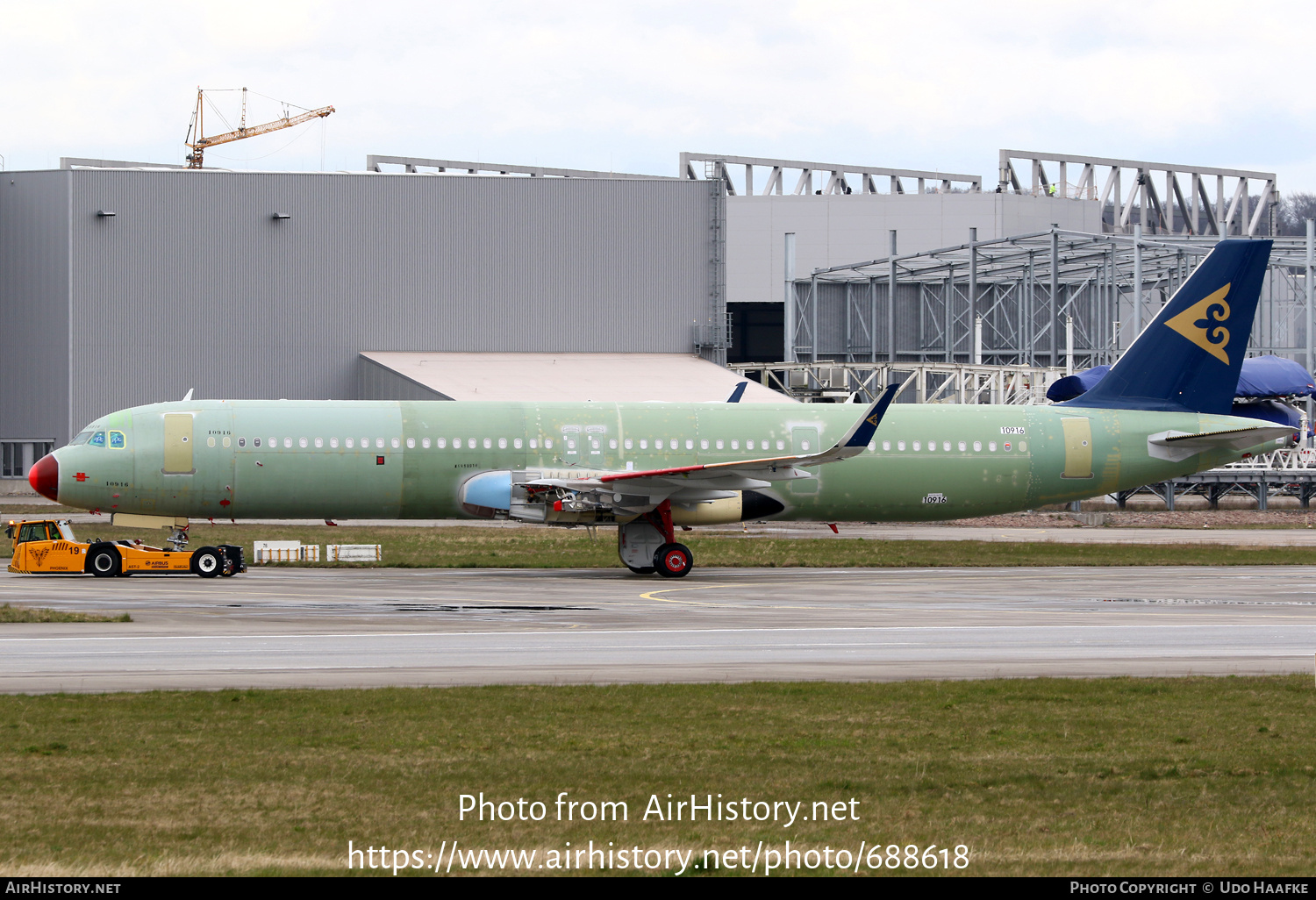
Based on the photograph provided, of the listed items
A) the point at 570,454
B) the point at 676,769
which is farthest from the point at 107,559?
the point at 676,769

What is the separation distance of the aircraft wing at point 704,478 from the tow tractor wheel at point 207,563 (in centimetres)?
799

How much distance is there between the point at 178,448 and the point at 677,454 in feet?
43.0

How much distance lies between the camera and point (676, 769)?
1287cm

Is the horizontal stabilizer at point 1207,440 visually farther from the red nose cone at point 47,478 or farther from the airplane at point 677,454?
the red nose cone at point 47,478

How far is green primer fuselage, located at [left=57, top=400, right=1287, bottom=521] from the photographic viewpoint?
116 feet

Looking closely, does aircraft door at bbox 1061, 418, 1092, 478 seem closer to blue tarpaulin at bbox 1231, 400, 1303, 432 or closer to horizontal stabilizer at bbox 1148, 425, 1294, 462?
horizontal stabilizer at bbox 1148, 425, 1294, 462

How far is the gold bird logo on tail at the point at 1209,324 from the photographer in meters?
39.6

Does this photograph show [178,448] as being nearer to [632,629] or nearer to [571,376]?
[632,629]

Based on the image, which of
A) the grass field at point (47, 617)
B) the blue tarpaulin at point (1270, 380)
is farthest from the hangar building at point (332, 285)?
the grass field at point (47, 617)

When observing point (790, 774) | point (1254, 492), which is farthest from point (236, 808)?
point (1254, 492)

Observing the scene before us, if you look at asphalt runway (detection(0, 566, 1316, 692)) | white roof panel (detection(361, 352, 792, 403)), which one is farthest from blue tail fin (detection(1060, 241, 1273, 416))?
white roof panel (detection(361, 352, 792, 403))

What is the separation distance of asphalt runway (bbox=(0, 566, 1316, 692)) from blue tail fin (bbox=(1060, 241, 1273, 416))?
21.3ft
